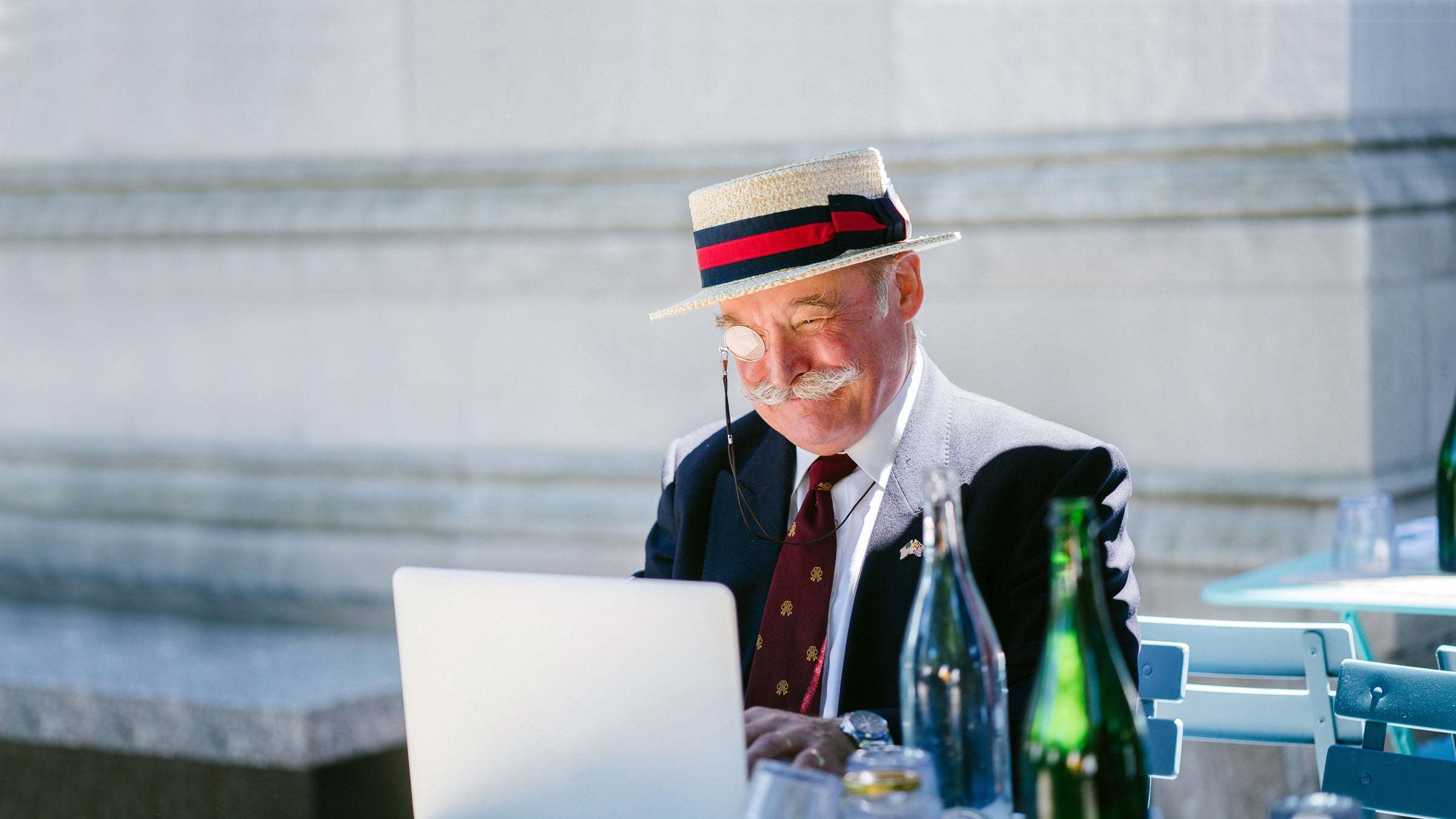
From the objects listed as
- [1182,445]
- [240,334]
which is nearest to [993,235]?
[1182,445]

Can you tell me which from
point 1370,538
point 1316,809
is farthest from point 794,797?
point 1370,538

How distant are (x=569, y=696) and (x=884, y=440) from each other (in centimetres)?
84

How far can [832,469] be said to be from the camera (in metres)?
2.21

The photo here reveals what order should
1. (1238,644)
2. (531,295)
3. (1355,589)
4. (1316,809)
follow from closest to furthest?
(1316,809), (1238,644), (1355,589), (531,295)

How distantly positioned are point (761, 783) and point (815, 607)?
771 mm

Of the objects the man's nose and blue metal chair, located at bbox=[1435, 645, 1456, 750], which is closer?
the man's nose

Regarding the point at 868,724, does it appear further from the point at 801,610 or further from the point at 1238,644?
the point at 1238,644

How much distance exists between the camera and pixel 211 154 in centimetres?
499

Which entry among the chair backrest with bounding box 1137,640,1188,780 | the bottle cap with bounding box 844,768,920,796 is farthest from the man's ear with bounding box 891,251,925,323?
the bottle cap with bounding box 844,768,920,796

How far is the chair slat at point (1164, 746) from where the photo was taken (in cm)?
240

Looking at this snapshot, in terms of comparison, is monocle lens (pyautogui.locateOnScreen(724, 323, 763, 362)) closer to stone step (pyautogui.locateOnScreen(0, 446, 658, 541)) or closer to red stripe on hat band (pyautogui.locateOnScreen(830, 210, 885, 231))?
red stripe on hat band (pyautogui.locateOnScreen(830, 210, 885, 231))

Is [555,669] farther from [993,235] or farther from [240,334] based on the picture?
[240,334]

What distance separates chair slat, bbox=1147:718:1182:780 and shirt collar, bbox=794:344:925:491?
681 mm

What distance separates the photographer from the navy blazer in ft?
6.35
